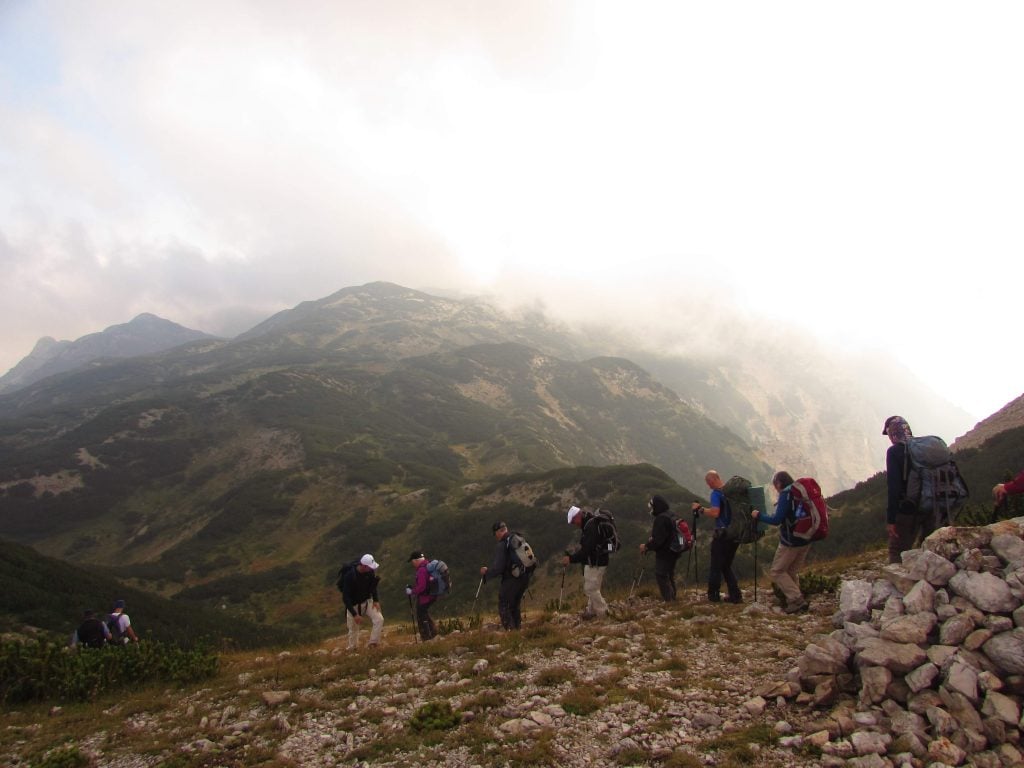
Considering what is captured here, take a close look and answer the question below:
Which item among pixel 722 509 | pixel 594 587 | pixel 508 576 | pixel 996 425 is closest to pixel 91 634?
pixel 508 576

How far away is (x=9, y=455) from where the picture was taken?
12150 cm

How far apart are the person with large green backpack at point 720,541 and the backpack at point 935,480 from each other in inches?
128

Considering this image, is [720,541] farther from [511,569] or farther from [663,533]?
[511,569]

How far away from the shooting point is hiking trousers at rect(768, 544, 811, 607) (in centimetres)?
1052

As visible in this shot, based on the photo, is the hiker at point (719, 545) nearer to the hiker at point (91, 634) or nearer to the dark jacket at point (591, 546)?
the dark jacket at point (591, 546)

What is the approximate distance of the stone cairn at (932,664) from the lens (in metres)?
4.98

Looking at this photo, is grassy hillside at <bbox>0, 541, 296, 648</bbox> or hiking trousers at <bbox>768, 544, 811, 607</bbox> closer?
hiking trousers at <bbox>768, 544, 811, 607</bbox>

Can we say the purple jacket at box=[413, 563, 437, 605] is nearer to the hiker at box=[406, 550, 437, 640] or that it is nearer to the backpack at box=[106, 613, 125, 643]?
the hiker at box=[406, 550, 437, 640]

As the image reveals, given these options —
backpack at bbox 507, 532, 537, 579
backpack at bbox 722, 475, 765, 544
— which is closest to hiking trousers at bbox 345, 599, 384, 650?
backpack at bbox 507, 532, 537, 579

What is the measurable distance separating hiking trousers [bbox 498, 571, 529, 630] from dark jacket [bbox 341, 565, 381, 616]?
11.5 feet

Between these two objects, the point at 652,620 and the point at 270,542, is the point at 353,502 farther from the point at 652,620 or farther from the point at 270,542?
the point at 652,620

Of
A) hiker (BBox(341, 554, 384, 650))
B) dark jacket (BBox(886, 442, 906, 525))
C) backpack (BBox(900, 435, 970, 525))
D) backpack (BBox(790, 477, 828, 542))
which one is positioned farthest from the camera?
hiker (BBox(341, 554, 384, 650))

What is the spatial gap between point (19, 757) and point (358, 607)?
21.3ft

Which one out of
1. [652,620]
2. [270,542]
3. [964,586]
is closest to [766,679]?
[964,586]
